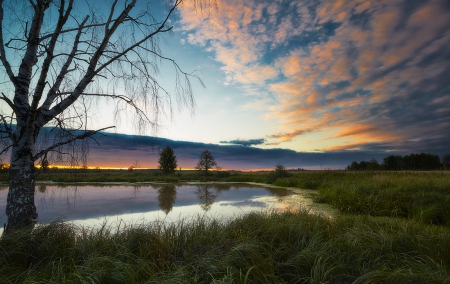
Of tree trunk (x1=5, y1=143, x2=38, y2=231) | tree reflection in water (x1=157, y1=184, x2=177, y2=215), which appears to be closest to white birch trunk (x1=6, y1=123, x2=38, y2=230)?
tree trunk (x1=5, y1=143, x2=38, y2=231)

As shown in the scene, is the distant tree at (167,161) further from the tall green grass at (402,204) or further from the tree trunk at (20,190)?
the tree trunk at (20,190)

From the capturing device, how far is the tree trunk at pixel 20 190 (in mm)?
3312

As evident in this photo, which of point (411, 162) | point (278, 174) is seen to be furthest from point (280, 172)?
point (411, 162)

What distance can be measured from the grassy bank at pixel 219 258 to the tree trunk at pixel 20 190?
0.28 metres

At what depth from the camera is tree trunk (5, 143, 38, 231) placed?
331cm

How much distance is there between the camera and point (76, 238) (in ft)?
11.6

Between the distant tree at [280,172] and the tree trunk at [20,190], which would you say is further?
the distant tree at [280,172]

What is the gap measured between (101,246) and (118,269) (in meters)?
0.95

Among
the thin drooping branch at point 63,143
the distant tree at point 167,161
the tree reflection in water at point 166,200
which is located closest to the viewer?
the thin drooping branch at point 63,143

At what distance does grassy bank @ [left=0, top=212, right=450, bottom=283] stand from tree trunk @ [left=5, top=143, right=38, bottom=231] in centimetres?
28

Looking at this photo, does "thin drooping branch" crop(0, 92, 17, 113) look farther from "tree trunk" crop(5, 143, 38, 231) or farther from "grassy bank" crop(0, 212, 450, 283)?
"grassy bank" crop(0, 212, 450, 283)

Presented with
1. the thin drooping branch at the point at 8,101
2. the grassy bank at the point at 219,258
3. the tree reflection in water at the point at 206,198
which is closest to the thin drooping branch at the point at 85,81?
the thin drooping branch at the point at 8,101

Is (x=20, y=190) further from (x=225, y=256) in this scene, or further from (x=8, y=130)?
(x=225, y=256)

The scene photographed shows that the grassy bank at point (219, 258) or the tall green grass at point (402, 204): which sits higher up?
the grassy bank at point (219, 258)
